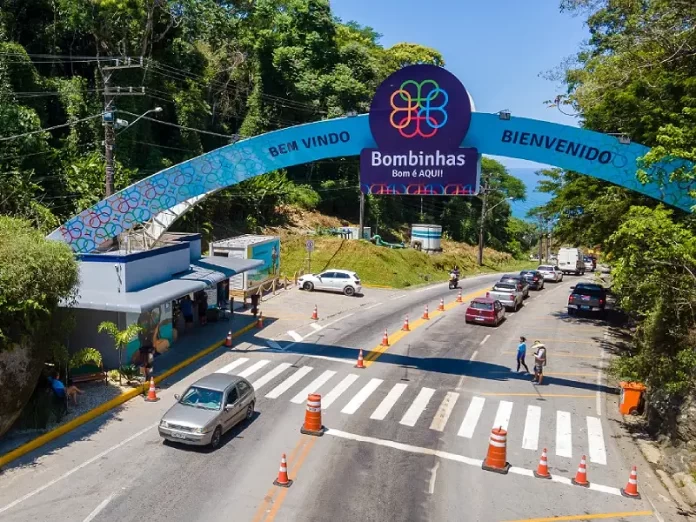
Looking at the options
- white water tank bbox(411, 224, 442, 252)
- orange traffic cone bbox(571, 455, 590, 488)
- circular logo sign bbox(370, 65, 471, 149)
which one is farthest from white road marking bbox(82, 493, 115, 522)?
white water tank bbox(411, 224, 442, 252)

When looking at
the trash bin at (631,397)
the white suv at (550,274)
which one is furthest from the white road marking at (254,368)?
the white suv at (550,274)

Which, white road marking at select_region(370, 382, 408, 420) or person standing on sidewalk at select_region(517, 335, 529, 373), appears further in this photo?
person standing on sidewalk at select_region(517, 335, 529, 373)

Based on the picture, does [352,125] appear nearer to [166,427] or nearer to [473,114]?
[473,114]

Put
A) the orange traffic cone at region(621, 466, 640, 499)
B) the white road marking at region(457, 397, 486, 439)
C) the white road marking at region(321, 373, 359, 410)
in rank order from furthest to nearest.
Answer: the white road marking at region(321, 373, 359, 410)
the white road marking at region(457, 397, 486, 439)
the orange traffic cone at region(621, 466, 640, 499)

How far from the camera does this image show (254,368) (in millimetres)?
23656

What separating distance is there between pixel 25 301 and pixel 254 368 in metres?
9.96

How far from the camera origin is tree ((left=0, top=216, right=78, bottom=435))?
15.2m

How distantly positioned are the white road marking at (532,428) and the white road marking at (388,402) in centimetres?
424

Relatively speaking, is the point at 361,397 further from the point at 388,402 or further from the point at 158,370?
the point at 158,370

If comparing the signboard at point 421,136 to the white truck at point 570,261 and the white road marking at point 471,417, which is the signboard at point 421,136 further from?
the white truck at point 570,261

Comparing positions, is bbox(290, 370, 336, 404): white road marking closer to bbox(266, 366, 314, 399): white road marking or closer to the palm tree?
bbox(266, 366, 314, 399): white road marking

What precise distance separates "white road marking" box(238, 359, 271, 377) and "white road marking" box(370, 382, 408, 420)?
5.49 metres

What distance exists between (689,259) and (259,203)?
43079mm

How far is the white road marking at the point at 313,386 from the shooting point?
20188 mm
